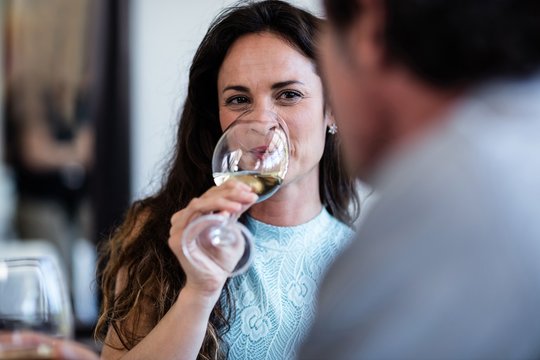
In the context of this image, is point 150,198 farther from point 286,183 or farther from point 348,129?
point 348,129

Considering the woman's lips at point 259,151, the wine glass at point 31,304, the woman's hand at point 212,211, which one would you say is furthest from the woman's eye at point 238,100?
the wine glass at point 31,304

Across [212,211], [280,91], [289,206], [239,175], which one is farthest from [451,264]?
[289,206]

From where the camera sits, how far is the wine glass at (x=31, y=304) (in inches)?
44.8

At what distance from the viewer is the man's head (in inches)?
38.0

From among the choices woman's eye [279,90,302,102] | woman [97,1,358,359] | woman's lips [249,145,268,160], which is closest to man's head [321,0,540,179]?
woman's lips [249,145,268,160]

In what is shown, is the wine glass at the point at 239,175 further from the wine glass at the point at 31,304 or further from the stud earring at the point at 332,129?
the stud earring at the point at 332,129

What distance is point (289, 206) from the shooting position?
7.60 feet

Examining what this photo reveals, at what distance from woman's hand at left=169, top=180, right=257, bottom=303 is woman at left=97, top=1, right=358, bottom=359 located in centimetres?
21

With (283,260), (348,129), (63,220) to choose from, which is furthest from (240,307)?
(63,220)

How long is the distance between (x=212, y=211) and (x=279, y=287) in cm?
64

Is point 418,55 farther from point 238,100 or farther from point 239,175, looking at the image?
point 238,100

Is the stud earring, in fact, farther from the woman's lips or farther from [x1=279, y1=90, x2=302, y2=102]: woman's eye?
the woman's lips

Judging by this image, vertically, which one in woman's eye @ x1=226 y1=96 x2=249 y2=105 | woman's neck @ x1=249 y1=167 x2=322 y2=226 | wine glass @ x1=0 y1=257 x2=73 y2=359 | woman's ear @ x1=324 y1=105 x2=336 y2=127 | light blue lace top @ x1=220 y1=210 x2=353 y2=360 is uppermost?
woman's eye @ x1=226 y1=96 x2=249 y2=105

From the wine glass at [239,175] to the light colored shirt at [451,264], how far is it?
0.72 m
